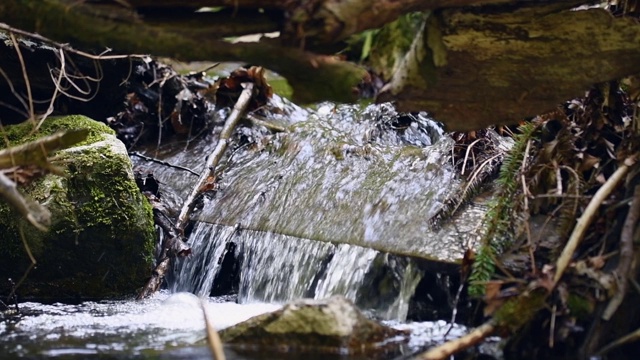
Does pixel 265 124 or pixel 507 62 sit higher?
pixel 507 62

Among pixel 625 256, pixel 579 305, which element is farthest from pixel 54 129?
pixel 625 256

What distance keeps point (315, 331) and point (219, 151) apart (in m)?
3.08

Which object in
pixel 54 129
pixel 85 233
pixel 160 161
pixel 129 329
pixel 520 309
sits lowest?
pixel 129 329

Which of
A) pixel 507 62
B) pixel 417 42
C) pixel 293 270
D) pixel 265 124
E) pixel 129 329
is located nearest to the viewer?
pixel 417 42

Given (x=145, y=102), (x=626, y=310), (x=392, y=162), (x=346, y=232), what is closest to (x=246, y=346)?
(x=346, y=232)

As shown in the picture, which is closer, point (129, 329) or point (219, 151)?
point (129, 329)

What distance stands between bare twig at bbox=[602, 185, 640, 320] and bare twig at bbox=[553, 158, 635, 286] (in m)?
0.11

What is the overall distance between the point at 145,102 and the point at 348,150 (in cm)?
218

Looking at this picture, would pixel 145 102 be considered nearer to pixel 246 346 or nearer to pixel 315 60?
pixel 246 346

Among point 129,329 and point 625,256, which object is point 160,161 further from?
point 625,256

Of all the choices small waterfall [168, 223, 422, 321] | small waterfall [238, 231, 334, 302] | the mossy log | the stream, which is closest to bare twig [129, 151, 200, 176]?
the stream

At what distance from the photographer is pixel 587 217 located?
3.48 metres

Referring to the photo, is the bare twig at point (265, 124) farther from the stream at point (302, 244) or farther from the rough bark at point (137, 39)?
the rough bark at point (137, 39)

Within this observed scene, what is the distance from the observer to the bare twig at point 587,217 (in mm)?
3375
